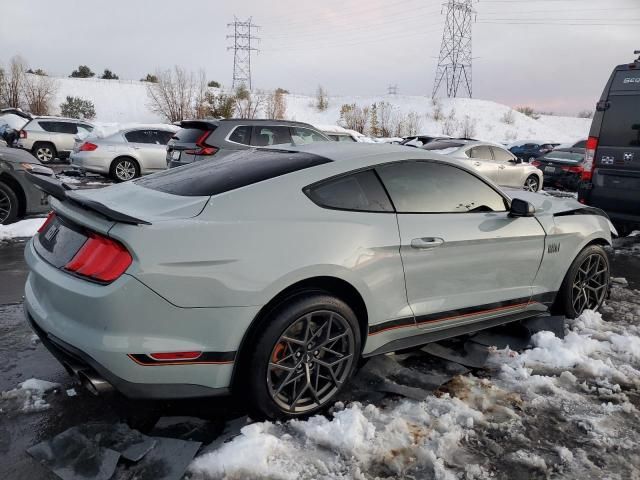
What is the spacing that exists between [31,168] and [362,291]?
6.05 meters

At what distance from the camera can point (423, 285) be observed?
3217 millimetres

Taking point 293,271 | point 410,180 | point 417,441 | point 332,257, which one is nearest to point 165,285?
point 293,271

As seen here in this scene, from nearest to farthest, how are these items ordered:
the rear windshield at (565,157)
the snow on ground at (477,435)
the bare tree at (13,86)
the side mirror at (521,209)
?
1. the snow on ground at (477,435)
2. the side mirror at (521,209)
3. the rear windshield at (565,157)
4. the bare tree at (13,86)

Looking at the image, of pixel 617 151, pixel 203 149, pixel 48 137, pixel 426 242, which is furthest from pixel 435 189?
pixel 48 137

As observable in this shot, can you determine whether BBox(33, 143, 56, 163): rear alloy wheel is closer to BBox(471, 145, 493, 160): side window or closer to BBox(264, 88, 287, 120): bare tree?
BBox(471, 145, 493, 160): side window

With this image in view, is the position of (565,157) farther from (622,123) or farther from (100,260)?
(100,260)

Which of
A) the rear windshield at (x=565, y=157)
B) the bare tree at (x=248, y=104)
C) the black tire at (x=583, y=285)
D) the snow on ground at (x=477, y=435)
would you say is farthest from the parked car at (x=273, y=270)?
the bare tree at (x=248, y=104)

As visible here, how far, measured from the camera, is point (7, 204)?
7148mm

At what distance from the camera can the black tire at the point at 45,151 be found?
17.8 m

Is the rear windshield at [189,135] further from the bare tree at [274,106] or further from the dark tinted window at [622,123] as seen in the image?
the bare tree at [274,106]

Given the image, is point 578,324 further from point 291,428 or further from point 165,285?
point 165,285

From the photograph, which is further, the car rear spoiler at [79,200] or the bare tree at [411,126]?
the bare tree at [411,126]

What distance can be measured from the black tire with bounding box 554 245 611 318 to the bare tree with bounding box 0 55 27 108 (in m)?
38.7

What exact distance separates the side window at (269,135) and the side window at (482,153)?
4970mm
